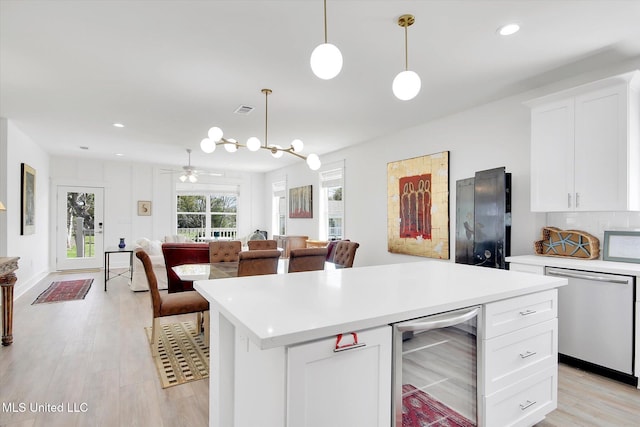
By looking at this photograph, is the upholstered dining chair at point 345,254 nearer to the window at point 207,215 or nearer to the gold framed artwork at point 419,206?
the gold framed artwork at point 419,206

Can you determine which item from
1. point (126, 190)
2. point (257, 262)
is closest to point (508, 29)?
point (257, 262)

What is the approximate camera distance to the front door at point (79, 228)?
768 centimetres

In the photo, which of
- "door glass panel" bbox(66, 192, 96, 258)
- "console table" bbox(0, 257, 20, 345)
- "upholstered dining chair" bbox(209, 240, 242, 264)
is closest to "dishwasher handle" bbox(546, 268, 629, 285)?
"upholstered dining chair" bbox(209, 240, 242, 264)

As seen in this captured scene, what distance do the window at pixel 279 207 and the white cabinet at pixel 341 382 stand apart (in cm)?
739

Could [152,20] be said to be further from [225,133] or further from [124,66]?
[225,133]

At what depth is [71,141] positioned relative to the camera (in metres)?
6.03

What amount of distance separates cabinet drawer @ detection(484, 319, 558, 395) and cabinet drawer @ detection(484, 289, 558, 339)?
33 mm

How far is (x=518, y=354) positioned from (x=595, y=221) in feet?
6.82

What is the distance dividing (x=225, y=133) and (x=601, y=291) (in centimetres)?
496

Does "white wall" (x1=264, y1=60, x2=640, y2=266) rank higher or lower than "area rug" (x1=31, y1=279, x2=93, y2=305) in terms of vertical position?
→ higher

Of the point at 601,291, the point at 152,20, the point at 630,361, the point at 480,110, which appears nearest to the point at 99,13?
the point at 152,20

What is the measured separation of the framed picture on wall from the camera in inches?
292

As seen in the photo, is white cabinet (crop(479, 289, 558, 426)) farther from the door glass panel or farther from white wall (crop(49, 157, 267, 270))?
the door glass panel

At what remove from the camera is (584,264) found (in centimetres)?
272
